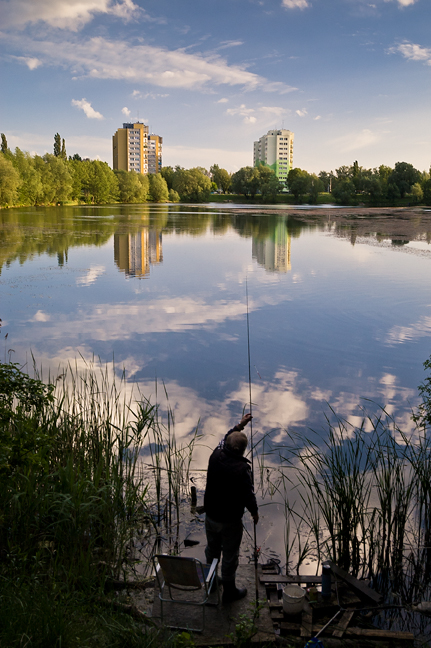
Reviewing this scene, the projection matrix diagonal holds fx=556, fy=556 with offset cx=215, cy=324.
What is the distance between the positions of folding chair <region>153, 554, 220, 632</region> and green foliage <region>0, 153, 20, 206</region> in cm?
7981

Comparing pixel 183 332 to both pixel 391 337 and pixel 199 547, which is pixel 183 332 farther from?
pixel 199 547

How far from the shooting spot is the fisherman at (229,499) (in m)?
5.37

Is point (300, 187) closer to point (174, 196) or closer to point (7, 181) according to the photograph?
point (174, 196)

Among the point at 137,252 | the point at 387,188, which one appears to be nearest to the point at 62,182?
the point at 387,188

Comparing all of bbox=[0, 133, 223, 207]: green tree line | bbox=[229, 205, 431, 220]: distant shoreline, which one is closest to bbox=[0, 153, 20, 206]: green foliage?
bbox=[0, 133, 223, 207]: green tree line

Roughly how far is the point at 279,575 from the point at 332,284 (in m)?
19.2

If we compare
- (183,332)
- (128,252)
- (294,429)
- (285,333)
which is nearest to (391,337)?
(285,333)

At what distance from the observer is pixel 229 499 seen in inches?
213

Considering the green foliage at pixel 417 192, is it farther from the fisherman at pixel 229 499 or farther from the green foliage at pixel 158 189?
the fisherman at pixel 229 499

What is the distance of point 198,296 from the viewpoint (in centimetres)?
2155

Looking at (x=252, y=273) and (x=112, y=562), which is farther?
(x=252, y=273)

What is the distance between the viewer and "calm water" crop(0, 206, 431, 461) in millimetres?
11398

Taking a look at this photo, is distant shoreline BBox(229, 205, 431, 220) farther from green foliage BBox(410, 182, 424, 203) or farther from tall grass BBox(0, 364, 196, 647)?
tall grass BBox(0, 364, 196, 647)

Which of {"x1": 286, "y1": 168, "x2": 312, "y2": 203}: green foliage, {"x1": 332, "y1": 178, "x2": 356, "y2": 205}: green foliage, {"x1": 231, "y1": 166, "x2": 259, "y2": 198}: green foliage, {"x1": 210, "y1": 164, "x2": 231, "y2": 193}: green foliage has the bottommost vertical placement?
{"x1": 332, "y1": 178, "x2": 356, "y2": 205}: green foliage
